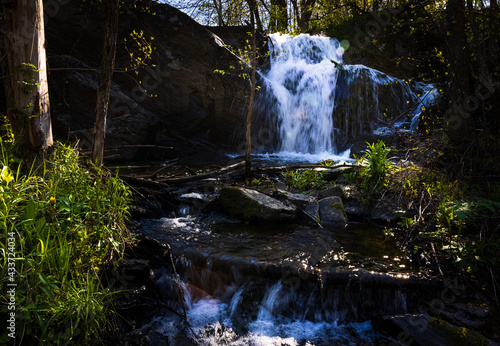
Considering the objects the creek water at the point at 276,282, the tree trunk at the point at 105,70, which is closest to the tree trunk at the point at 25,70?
the tree trunk at the point at 105,70

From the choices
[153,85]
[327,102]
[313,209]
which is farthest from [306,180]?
[153,85]

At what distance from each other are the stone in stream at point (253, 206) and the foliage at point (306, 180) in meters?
1.50

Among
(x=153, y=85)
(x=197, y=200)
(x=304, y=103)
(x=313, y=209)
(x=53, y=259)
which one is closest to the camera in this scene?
(x=53, y=259)

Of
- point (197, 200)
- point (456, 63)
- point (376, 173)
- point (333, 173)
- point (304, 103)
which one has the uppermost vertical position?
point (304, 103)

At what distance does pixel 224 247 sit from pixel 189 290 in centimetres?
85

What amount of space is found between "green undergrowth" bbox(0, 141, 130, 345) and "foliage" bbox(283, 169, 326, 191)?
15.2 feet

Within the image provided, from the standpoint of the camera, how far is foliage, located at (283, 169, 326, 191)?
7023 millimetres

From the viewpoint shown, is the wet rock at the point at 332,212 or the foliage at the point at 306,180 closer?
the wet rock at the point at 332,212

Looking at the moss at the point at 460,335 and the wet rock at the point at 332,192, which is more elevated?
the wet rock at the point at 332,192

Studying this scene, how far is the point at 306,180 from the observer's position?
7094 millimetres

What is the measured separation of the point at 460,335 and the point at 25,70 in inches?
202

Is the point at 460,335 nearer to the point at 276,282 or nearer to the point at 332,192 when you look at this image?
the point at 276,282

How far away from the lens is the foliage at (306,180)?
23.0 feet

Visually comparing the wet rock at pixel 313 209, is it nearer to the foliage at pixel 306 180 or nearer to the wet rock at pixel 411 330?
the foliage at pixel 306 180
